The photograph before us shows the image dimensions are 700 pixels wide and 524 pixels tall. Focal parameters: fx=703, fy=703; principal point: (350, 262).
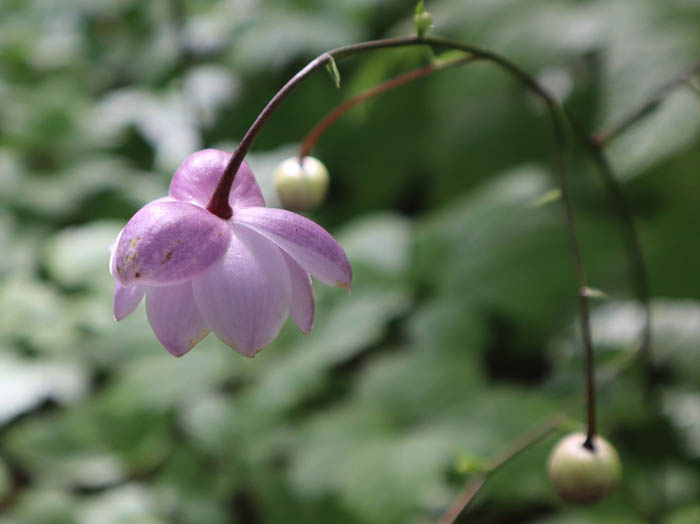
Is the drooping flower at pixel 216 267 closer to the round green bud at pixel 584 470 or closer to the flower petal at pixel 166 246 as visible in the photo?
the flower petal at pixel 166 246

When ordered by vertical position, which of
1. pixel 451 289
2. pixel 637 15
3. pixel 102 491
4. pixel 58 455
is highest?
pixel 637 15

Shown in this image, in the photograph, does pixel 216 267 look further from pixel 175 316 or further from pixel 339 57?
pixel 339 57

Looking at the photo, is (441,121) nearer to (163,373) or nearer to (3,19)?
(163,373)

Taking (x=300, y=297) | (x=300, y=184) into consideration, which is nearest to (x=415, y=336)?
(x=300, y=184)

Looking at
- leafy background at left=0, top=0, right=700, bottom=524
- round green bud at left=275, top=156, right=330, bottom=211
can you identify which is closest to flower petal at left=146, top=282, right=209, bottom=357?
round green bud at left=275, top=156, right=330, bottom=211

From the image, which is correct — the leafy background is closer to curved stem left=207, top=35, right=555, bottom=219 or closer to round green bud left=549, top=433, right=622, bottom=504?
round green bud left=549, top=433, right=622, bottom=504

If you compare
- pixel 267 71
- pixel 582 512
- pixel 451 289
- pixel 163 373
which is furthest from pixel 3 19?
pixel 582 512
